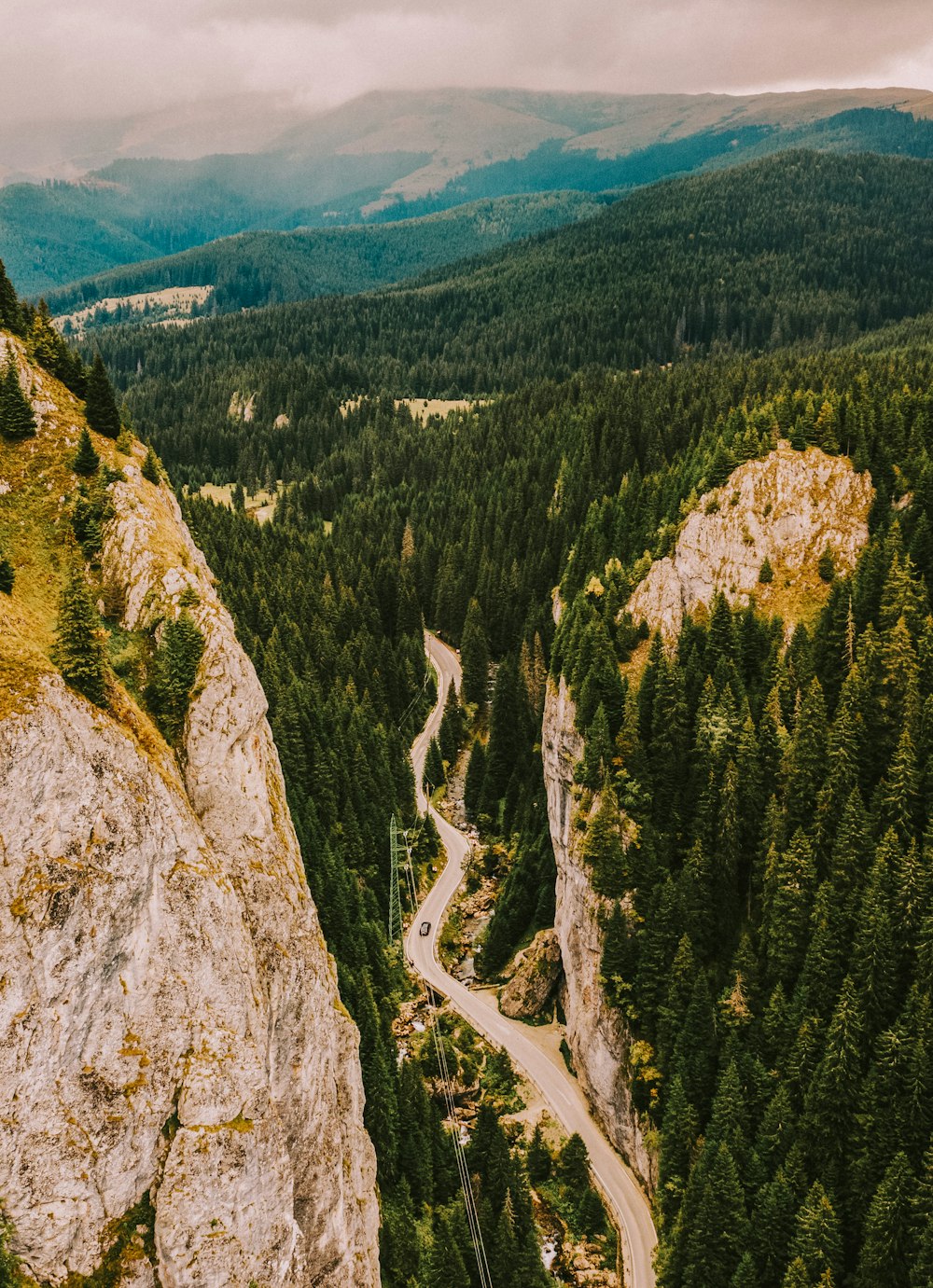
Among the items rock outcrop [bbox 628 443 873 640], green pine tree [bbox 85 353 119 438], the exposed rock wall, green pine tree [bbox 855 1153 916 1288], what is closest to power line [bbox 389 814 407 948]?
rock outcrop [bbox 628 443 873 640]

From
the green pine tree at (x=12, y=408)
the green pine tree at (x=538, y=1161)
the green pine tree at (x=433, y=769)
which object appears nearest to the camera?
the green pine tree at (x=12, y=408)

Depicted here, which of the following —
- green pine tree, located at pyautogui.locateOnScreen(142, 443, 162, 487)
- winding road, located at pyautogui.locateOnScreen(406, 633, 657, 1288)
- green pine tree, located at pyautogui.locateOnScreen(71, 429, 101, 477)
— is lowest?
winding road, located at pyautogui.locateOnScreen(406, 633, 657, 1288)

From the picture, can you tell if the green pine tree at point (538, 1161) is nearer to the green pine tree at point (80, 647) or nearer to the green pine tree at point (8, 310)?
the green pine tree at point (80, 647)

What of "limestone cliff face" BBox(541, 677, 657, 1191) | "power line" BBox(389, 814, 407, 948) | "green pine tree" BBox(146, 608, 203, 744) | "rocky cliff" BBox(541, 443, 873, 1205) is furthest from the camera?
"power line" BBox(389, 814, 407, 948)

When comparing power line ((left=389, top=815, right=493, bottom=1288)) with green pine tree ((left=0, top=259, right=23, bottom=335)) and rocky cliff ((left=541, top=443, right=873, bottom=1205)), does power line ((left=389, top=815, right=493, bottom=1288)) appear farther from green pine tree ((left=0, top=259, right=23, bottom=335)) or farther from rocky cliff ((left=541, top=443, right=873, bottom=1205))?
green pine tree ((left=0, top=259, right=23, bottom=335))

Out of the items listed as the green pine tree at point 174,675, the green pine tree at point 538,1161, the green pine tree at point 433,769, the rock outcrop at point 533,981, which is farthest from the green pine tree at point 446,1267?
the green pine tree at point 433,769
